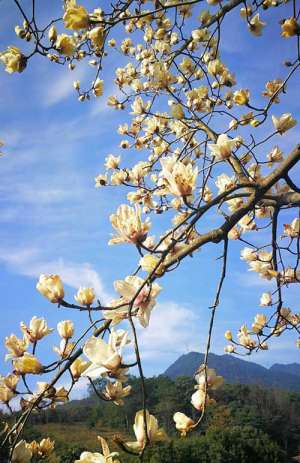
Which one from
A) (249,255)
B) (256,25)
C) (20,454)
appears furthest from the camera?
(249,255)

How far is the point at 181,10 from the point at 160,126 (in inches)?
33.4

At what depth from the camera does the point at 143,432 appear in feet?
3.49

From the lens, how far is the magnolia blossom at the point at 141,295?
1138mm

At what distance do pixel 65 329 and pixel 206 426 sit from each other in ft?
73.3

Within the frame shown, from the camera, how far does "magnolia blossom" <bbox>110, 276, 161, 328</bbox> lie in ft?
3.73

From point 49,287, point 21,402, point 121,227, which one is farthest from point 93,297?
point 21,402

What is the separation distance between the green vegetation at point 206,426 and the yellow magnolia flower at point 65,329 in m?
8.01

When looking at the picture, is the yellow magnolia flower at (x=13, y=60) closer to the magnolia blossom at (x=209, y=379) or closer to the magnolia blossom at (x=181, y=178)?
the magnolia blossom at (x=181, y=178)

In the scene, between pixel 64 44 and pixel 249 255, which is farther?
pixel 249 255

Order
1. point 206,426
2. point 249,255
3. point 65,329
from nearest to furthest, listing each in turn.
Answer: point 65,329 < point 249,255 < point 206,426

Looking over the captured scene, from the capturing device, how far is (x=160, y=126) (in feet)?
11.1

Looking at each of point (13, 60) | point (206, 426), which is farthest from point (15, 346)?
point (206, 426)

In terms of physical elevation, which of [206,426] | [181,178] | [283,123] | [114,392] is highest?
[283,123]

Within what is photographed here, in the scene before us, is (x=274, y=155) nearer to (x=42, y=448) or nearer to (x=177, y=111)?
(x=177, y=111)
